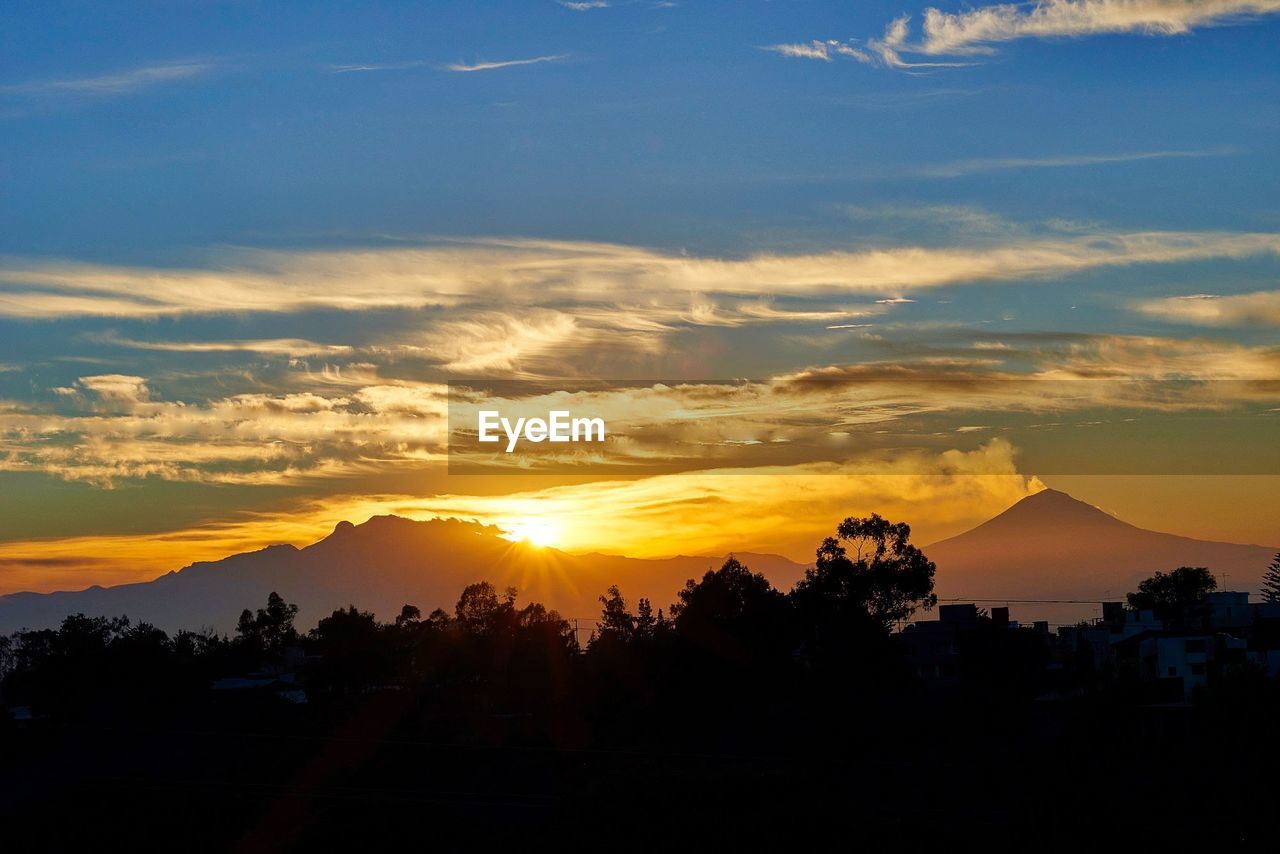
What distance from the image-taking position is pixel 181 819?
46.6 m

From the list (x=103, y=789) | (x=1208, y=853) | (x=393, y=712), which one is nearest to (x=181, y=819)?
(x=103, y=789)

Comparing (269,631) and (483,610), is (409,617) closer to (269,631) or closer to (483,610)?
(483,610)

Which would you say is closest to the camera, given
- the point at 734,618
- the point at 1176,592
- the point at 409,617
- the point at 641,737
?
the point at 641,737

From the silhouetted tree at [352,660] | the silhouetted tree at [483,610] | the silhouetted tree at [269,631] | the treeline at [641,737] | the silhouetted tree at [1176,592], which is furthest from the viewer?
the silhouetted tree at [269,631]

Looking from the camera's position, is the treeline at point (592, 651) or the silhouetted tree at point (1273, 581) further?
the silhouetted tree at point (1273, 581)

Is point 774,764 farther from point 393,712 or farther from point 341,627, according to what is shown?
point 341,627

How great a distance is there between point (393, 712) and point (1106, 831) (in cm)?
5576

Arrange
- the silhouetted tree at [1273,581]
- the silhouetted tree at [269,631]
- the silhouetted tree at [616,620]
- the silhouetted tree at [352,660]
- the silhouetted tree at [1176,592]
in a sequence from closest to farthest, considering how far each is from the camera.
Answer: the silhouetted tree at [616,620], the silhouetted tree at [352,660], the silhouetted tree at [1176,592], the silhouetted tree at [269,631], the silhouetted tree at [1273,581]

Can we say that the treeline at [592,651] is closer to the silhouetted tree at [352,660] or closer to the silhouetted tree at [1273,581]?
the silhouetted tree at [352,660]

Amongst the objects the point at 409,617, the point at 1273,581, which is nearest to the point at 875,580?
the point at 409,617

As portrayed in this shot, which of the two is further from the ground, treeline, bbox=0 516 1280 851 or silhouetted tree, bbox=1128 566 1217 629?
silhouetted tree, bbox=1128 566 1217 629

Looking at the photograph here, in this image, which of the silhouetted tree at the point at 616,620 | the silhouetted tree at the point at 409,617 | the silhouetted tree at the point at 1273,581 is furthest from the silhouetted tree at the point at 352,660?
the silhouetted tree at the point at 1273,581

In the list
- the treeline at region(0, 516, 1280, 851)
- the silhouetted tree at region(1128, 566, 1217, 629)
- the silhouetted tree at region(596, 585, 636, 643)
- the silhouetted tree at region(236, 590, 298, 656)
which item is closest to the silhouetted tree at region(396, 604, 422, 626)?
the treeline at region(0, 516, 1280, 851)

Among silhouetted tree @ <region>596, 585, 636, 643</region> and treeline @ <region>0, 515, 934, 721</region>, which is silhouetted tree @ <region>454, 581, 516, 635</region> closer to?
treeline @ <region>0, 515, 934, 721</region>
